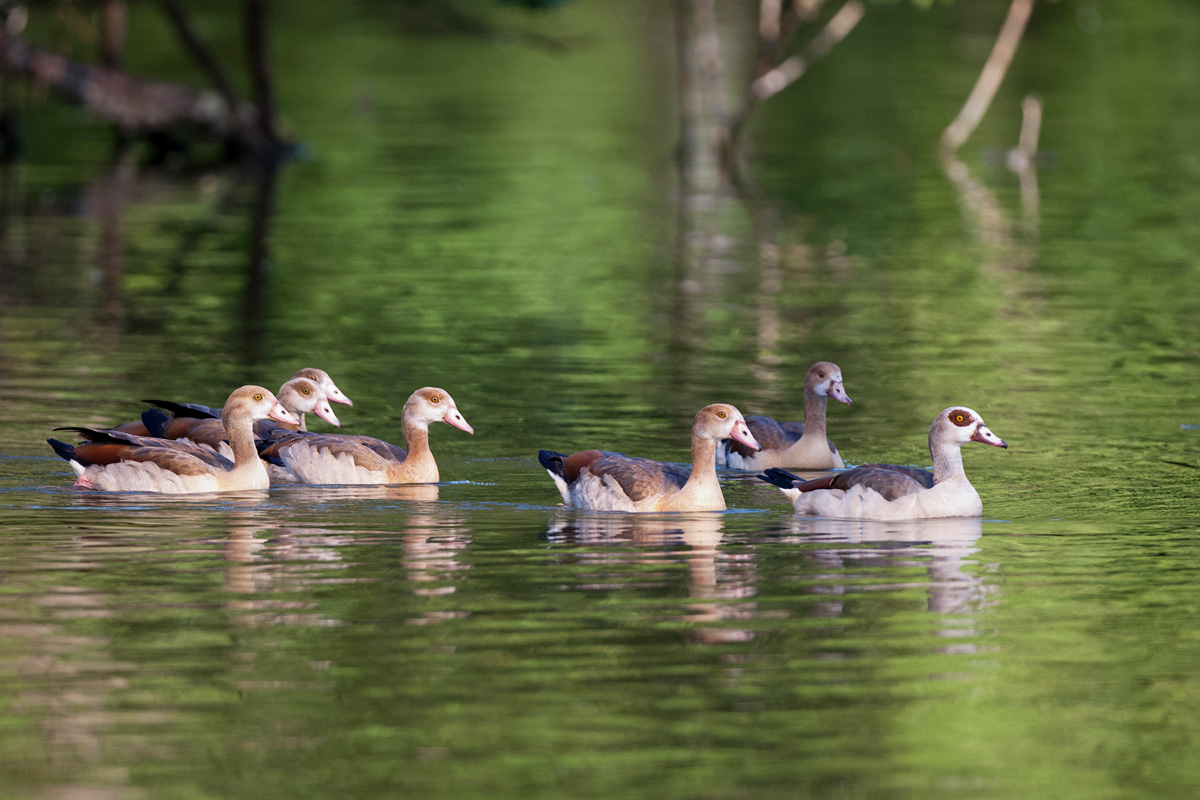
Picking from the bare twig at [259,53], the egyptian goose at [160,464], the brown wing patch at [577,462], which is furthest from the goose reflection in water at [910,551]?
the bare twig at [259,53]

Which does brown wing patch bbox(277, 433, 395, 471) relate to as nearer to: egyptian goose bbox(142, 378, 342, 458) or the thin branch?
egyptian goose bbox(142, 378, 342, 458)

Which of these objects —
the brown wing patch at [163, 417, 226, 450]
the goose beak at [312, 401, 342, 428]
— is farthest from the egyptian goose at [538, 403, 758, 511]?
the brown wing patch at [163, 417, 226, 450]

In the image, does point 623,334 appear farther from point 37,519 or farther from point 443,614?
point 443,614

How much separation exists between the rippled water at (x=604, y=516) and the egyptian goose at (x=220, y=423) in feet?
3.78

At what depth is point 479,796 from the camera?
957cm

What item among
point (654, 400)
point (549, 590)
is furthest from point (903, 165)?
point (549, 590)

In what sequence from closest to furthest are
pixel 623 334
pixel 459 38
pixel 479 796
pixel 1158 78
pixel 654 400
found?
pixel 479 796 → pixel 654 400 → pixel 623 334 → pixel 1158 78 → pixel 459 38

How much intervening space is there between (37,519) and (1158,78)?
200ft

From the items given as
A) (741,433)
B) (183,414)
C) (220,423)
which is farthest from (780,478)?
(183,414)

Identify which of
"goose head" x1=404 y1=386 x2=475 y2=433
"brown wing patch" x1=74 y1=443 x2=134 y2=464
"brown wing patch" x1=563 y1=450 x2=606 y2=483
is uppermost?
"goose head" x1=404 y1=386 x2=475 y2=433

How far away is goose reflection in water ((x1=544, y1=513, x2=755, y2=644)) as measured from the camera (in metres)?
12.8

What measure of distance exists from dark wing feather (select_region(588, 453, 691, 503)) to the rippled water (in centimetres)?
35

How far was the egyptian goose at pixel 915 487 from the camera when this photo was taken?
1605cm

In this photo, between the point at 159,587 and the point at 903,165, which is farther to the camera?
the point at 903,165
